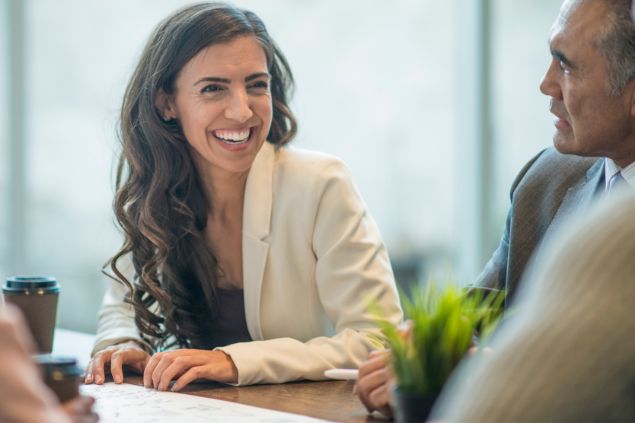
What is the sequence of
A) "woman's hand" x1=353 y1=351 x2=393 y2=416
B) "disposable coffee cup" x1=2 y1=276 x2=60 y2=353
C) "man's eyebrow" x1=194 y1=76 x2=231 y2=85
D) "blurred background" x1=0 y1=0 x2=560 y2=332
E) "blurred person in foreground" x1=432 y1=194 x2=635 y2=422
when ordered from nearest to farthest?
1. "blurred person in foreground" x1=432 y1=194 x2=635 y2=422
2. "woman's hand" x1=353 y1=351 x2=393 y2=416
3. "disposable coffee cup" x1=2 y1=276 x2=60 y2=353
4. "man's eyebrow" x1=194 y1=76 x2=231 y2=85
5. "blurred background" x1=0 y1=0 x2=560 y2=332

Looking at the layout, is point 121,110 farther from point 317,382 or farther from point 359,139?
point 359,139

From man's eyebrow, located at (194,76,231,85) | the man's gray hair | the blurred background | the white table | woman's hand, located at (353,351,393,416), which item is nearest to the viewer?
woman's hand, located at (353,351,393,416)

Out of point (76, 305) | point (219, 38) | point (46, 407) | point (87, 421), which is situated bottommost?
point (76, 305)

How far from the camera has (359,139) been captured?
18.5 feet

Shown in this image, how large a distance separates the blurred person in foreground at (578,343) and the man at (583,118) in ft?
4.10

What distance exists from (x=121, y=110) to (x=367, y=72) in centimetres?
292

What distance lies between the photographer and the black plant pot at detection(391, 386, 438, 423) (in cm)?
139

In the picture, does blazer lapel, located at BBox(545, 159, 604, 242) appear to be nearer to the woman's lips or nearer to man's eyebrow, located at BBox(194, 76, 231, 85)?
the woman's lips

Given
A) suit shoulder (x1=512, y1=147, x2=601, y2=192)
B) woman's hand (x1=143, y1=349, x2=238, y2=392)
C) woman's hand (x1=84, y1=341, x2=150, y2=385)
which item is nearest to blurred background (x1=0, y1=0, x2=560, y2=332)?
suit shoulder (x1=512, y1=147, x2=601, y2=192)

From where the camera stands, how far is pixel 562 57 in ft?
7.64

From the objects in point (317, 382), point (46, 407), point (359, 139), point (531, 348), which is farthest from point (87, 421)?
point (359, 139)

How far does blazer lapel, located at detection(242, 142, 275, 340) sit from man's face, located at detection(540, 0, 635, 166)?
Answer: 33.8 inches

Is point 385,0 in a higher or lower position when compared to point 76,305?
higher

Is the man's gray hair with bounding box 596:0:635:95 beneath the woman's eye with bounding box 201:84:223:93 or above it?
above
